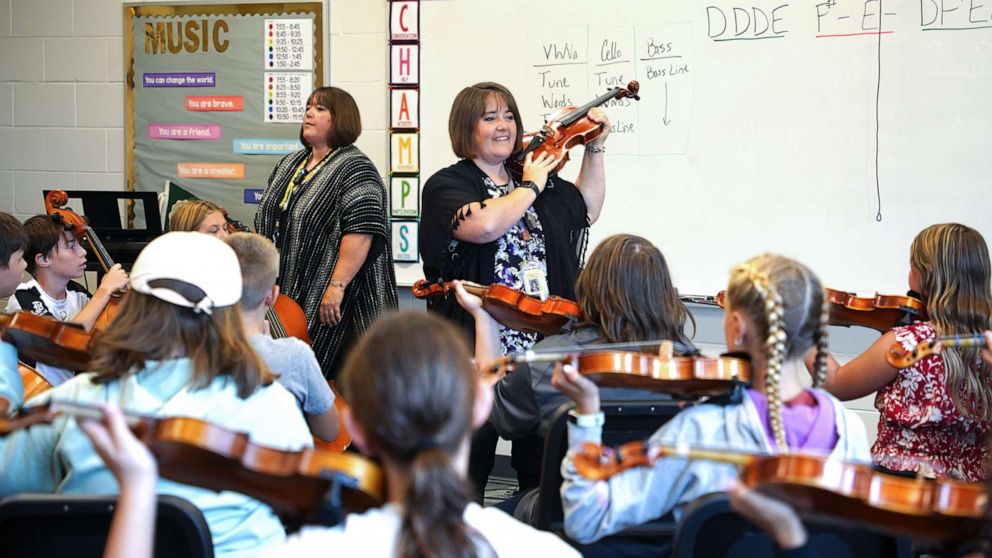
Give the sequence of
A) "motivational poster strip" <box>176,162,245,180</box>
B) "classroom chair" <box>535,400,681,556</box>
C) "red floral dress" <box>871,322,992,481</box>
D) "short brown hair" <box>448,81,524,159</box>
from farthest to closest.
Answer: "motivational poster strip" <box>176,162,245,180</box> → "short brown hair" <box>448,81,524,159</box> → "red floral dress" <box>871,322,992,481</box> → "classroom chair" <box>535,400,681,556</box>

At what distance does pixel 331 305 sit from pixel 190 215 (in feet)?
1.72

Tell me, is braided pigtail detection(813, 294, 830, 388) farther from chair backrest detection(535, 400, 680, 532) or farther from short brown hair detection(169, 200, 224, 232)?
short brown hair detection(169, 200, 224, 232)

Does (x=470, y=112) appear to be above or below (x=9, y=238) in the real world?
above

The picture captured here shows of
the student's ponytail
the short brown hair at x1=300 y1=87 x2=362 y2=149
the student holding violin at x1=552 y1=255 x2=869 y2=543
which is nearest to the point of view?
the student's ponytail

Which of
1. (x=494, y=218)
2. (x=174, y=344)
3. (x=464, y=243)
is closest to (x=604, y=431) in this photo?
(x=174, y=344)

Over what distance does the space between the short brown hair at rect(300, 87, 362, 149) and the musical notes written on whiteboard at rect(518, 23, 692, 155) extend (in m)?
0.76

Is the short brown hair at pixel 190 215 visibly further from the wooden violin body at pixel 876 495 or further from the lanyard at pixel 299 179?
the wooden violin body at pixel 876 495

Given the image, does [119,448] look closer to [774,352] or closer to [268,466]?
[268,466]

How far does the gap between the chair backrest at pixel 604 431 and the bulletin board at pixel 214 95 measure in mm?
2789

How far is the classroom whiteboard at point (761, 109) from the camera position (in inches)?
136

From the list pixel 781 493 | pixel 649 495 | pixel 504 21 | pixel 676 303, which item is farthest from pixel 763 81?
pixel 781 493

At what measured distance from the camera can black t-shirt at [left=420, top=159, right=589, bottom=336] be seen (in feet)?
9.49

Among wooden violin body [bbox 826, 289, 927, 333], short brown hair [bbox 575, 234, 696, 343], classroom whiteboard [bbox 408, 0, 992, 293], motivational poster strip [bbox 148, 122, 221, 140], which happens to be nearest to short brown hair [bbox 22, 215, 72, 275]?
motivational poster strip [bbox 148, 122, 221, 140]

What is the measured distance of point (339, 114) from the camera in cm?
343
